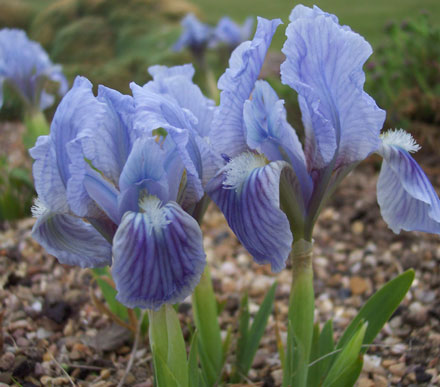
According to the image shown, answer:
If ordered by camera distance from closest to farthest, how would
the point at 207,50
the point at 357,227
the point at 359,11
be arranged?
the point at 357,227, the point at 207,50, the point at 359,11

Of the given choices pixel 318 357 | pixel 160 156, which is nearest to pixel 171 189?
pixel 160 156

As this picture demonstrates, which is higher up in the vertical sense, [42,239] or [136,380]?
[42,239]

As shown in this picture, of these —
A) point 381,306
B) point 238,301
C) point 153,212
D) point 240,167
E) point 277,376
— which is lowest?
point 277,376

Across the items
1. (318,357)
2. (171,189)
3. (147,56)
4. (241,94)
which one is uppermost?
(147,56)

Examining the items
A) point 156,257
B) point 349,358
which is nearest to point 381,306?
point 349,358

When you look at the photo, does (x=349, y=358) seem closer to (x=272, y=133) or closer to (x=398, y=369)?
(x=272, y=133)

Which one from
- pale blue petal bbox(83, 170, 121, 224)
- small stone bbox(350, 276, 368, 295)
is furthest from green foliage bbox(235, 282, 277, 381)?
small stone bbox(350, 276, 368, 295)

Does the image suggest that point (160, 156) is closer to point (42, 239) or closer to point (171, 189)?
point (171, 189)
